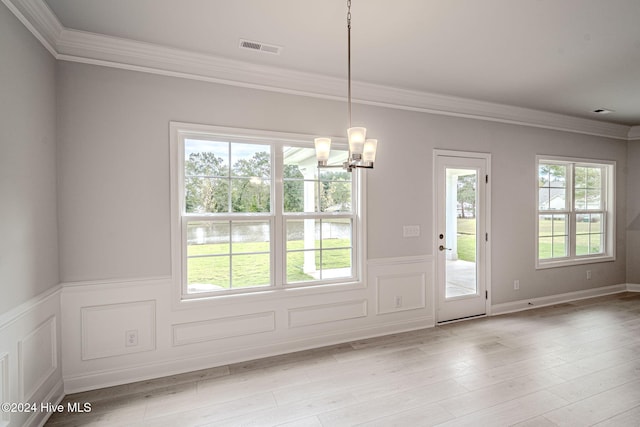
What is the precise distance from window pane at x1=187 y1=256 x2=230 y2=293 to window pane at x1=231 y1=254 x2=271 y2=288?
76 millimetres

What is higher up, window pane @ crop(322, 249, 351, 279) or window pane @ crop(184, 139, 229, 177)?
window pane @ crop(184, 139, 229, 177)

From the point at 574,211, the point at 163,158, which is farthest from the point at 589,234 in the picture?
the point at 163,158

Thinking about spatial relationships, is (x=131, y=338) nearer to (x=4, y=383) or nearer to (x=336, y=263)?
(x=4, y=383)

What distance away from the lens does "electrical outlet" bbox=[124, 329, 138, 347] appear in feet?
8.85

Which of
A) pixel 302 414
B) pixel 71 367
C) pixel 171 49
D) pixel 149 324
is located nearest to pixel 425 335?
pixel 302 414

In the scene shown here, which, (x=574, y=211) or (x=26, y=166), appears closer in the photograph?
(x=26, y=166)

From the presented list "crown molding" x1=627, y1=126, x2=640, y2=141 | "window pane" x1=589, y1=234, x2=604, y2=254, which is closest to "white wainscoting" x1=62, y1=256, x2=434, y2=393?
"window pane" x1=589, y1=234, x2=604, y2=254

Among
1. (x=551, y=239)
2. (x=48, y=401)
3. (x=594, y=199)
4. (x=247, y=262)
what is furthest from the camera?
(x=594, y=199)

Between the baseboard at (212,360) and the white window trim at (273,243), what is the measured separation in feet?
1.63

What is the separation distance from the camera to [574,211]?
5.18m

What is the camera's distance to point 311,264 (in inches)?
134

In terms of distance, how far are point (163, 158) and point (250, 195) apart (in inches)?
33.2

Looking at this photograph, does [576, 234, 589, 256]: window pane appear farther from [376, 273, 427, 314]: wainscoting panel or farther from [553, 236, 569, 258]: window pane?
[376, 273, 427, 314]: wainscoting panel

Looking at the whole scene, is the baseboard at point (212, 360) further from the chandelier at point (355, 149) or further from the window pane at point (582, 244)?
the window pane at point (582, 244)
